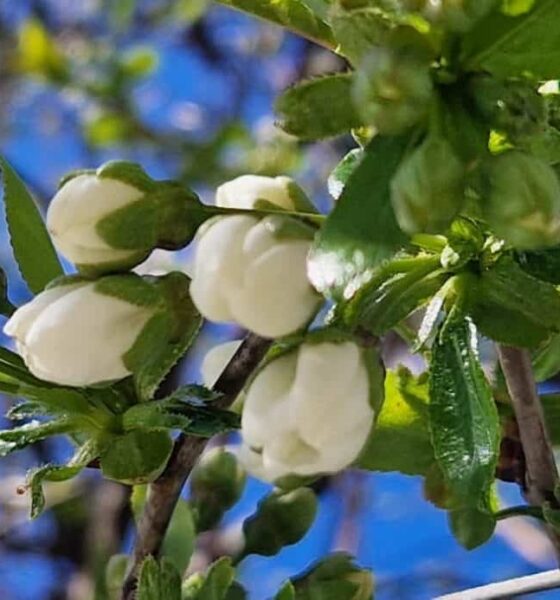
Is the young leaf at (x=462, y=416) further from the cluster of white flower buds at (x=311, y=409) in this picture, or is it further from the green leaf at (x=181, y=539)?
the green leaf at (x=181, y=539)

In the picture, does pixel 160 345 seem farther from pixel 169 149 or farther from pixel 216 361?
pixel 169 149

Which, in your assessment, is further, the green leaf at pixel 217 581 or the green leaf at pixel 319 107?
the green leaf at pixel 217 581

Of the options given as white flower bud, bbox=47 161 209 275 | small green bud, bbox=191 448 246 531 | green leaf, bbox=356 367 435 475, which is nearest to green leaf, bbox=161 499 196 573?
small green bud, bbox=191 448 246 531

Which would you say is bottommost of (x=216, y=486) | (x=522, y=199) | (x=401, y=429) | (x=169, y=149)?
(x=169, y=149)

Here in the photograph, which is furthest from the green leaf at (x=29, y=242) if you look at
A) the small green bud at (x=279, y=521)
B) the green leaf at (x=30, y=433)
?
the small green bud at (x=279, y=521)

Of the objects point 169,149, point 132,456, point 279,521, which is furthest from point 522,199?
point 169,149
